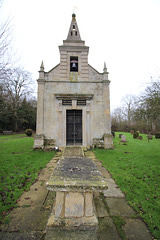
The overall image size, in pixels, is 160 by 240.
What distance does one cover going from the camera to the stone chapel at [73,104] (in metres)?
8.34

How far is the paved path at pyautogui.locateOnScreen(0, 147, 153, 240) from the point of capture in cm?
181

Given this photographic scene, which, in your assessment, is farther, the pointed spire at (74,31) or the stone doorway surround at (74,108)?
the pointed spire at (74,31)

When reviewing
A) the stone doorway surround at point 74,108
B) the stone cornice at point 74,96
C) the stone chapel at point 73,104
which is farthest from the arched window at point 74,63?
the stone doorway surround at point 74,108

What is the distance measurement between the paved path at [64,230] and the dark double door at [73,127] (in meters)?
5.56

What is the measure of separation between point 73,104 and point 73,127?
1.77 m

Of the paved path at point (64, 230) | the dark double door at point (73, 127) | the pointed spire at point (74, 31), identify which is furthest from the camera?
the pointed spire at point (74, 31)

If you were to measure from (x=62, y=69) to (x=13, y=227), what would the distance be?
9040 mm

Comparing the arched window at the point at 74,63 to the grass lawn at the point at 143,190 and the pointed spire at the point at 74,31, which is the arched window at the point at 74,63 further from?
the grass lawn at the point at 143,190

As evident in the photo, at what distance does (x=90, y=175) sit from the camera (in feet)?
7.39

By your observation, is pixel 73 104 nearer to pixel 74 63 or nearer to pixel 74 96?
pixel 74 96

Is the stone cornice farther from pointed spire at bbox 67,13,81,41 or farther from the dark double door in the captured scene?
pointed spire at bbox 67,13,81,41

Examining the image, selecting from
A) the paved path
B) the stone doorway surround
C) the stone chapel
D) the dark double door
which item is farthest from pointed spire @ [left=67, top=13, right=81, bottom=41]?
the paved path

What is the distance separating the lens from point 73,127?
28.7ft

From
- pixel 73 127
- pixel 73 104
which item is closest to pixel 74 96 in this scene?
pixel 73 104
